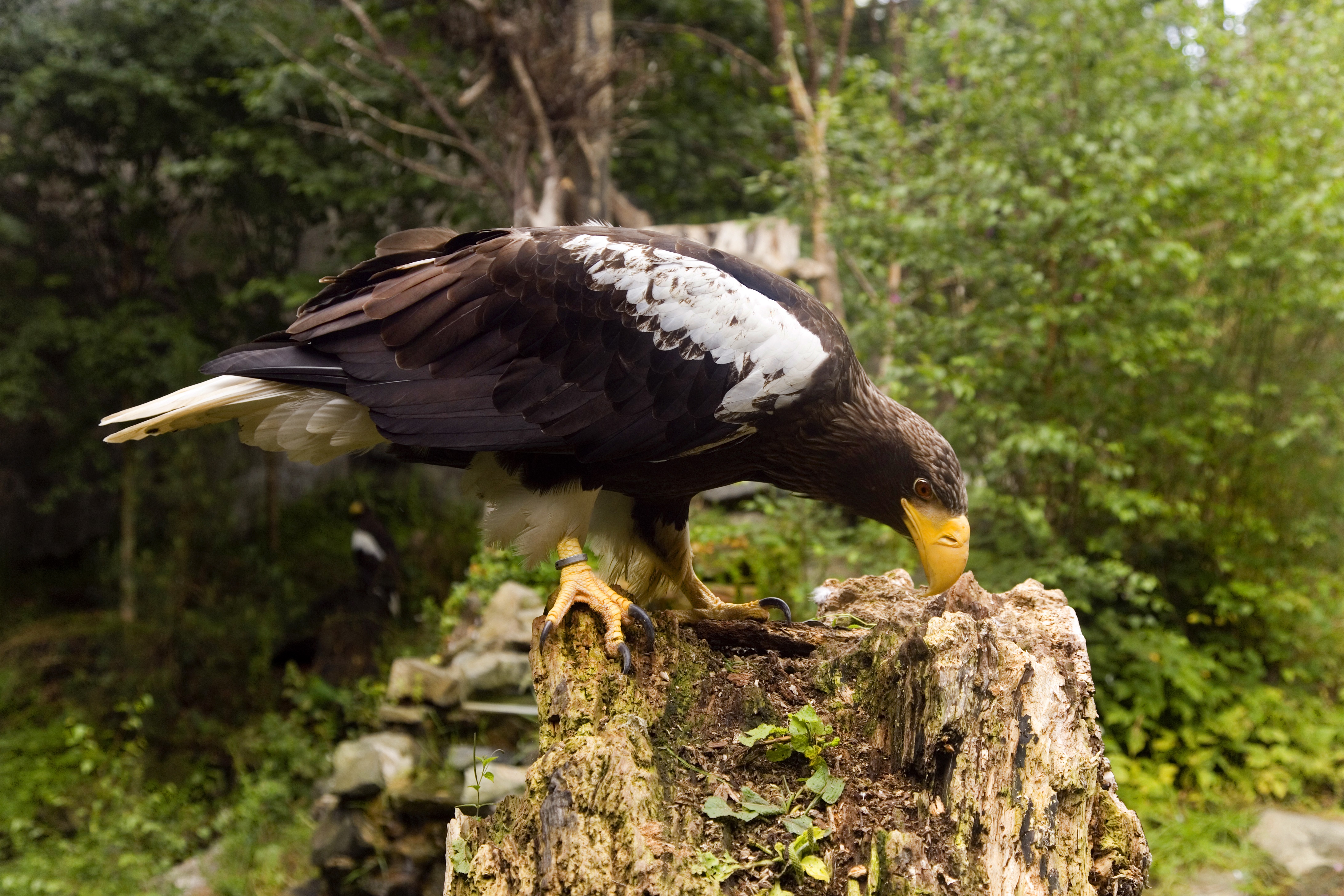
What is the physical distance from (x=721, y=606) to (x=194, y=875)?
16.0ft

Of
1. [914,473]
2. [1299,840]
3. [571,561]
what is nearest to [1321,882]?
[1299,840]

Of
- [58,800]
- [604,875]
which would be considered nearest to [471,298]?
[604,875]

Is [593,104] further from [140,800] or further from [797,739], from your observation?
[140,800]

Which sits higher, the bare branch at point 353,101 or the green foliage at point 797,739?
the bare branch at point 353,101

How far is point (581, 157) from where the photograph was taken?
21.1 ft

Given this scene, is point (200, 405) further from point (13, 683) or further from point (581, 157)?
point (13, 683)

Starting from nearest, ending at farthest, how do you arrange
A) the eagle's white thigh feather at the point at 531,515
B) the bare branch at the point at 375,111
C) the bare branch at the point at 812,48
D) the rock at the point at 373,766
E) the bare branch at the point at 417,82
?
the eagle's white thigh feather at the point at 531,515, the rock at the point at 373,766, the bare branch at the point at 417,82, the bare branch at the point at 375,111, the bare branch at the point at 812,48

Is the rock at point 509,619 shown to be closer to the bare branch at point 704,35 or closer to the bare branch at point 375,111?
the bare branch at point 375,111

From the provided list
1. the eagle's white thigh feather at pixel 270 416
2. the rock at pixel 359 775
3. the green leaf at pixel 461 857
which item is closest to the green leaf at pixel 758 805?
the green leaf at pixel 461 857

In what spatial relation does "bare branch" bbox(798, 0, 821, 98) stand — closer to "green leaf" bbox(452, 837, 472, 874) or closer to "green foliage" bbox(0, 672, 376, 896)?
"green foliage" bbox(0, 672, 376, 896)

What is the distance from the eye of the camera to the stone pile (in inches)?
187

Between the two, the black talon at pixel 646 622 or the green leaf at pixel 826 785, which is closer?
the green leaf at pixel 826 785

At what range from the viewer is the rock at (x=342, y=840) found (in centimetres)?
497

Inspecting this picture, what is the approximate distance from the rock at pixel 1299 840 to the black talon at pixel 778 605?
11.1 feet
